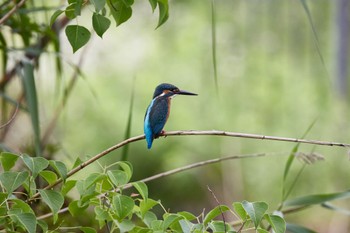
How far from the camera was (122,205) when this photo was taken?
1102 millimetres

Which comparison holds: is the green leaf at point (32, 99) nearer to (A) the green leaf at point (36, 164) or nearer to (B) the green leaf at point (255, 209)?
(A) the green leaf at point (36, 164)

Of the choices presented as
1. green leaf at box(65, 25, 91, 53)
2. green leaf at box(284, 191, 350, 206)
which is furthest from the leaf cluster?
green leaf at box(284, 191, 350, 206)

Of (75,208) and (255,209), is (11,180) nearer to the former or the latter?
(75,208)

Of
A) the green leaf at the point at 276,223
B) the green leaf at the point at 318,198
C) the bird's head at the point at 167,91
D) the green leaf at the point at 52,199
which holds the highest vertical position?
the bird's head at the point at 167,91

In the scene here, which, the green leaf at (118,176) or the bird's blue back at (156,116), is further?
the bird's blue back at (156,116)

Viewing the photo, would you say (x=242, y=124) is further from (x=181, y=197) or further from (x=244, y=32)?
(x=244, y=32)

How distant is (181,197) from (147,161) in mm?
416

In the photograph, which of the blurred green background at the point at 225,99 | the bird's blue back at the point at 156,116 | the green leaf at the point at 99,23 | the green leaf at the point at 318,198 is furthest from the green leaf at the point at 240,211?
the blurred green background at the point at 225,99

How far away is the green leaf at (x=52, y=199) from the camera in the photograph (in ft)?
3.64

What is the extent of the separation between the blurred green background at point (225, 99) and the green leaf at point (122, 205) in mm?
3849

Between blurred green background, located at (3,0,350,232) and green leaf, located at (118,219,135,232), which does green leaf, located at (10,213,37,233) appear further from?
blurred green background, located at (3,0,350,232)

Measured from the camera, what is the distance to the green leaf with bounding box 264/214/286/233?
1.10m

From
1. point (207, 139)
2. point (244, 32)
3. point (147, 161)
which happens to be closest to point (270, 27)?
point (244, 32)

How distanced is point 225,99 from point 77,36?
5.19 m
